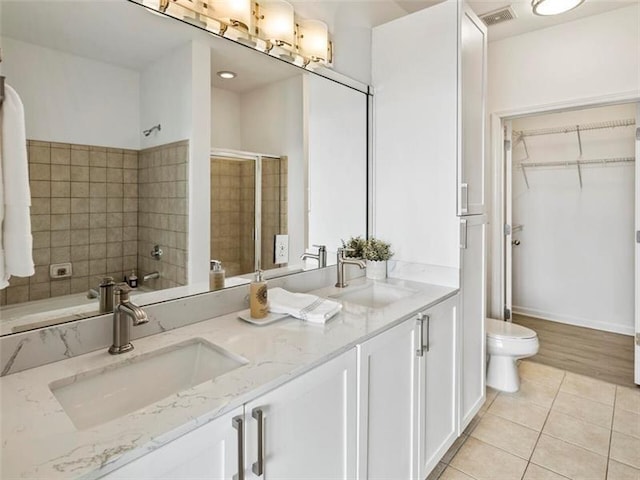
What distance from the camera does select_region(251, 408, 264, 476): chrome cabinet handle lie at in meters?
0.86

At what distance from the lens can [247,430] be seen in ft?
2.78

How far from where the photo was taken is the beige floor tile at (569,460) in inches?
69.2

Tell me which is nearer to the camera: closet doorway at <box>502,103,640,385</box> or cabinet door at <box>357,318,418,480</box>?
cabinet door at <box>357,318,418,480</box>

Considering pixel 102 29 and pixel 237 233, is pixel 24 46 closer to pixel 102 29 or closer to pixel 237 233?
pixel 102 29

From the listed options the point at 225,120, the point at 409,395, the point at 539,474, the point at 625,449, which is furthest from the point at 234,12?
the point at 625,449

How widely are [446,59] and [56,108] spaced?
5.64 feet

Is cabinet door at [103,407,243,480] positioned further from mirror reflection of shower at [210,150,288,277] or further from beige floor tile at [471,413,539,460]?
beige floor tile at [471,413,539,460]

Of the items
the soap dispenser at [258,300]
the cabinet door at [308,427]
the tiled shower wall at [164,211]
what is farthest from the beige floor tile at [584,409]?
the tiled shower wall at [164,211]

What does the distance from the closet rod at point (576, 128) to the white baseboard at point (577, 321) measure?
1.87m

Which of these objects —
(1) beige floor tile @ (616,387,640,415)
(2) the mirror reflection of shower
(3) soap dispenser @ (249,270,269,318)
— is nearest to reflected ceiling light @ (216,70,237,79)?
(2) the mirror reflection of shower

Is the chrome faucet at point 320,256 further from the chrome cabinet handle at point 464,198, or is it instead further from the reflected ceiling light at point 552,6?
the reflected ceiling light at point 552,6

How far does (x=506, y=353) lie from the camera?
247cm

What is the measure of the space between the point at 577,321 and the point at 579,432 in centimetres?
208

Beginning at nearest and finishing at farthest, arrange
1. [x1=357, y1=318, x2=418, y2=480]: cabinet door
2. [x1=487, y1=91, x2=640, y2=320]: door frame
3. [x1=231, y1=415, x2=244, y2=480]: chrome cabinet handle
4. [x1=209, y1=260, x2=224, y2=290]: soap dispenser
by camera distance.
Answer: [x1=231, y1=415, x2=244, y2=480]: chrome cabinet handle
[x1=357, y1=318, x2=418, y2=480]: cabinet door
[x1=209, y1=260, x2=224, y2=290]: soap dispenser
[x1=487, y1=91, x2=640, y2=320]: door frame
